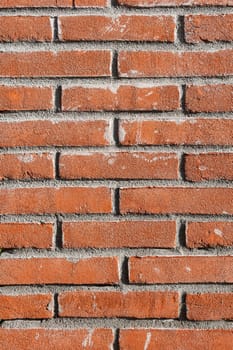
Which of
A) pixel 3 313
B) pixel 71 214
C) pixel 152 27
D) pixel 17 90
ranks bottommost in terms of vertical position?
pixel 3 313

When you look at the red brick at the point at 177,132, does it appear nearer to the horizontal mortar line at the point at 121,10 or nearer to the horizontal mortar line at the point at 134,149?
the horizontal mortar line at the point at 134,149

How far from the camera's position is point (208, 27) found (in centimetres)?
185

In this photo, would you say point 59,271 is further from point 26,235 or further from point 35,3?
point 35,3

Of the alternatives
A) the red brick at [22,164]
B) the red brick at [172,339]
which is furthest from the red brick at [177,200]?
the red brick at [172,339]

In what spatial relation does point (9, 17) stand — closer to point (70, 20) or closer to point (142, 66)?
point (70, 20)

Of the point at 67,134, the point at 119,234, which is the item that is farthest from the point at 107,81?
the point at 119,234

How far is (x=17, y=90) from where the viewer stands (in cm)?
186

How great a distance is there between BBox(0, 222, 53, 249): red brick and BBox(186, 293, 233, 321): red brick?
1.34ft

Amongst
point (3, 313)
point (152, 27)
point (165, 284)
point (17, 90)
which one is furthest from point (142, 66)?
point (3, 313)

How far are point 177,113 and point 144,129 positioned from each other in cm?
10

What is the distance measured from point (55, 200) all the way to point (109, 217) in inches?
6.0

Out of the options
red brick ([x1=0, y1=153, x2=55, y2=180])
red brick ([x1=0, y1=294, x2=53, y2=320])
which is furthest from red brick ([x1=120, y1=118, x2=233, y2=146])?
red brick ([x1=0, y1=294, x2=53, y2=320])

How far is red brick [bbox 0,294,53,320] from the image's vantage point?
1.86 meters

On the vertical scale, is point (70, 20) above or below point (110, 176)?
above
